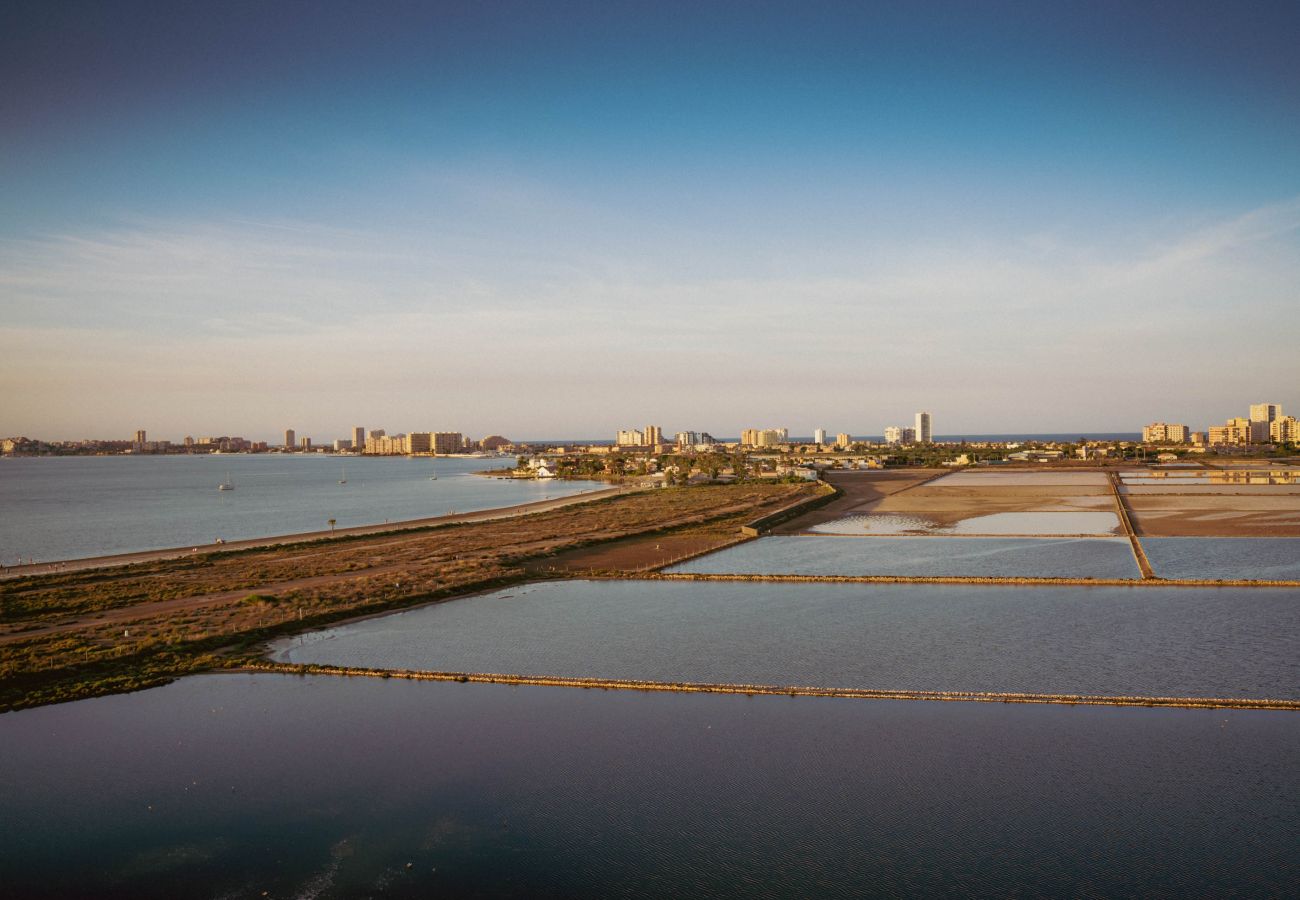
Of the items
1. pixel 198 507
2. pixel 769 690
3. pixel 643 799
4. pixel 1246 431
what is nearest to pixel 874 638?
pixel 769 690

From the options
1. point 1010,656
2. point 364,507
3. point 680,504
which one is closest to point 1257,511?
point 680,504

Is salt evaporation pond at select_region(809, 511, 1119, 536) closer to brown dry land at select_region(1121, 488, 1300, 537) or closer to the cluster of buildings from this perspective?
brown dry land at select_region(1121, 488, 1300, 537)

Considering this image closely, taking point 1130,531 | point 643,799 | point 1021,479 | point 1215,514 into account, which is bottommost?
point 643,799

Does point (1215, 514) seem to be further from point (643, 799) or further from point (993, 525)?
point (643, 799)

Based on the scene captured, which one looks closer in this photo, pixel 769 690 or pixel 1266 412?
pixel 769 690

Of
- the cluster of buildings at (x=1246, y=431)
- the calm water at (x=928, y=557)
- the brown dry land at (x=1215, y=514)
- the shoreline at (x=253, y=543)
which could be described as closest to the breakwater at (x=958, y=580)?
the calm water at (x=928, y=557)

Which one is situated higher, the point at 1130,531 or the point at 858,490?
the point at 858,490

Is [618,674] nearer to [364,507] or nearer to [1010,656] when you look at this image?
[1010,656]
